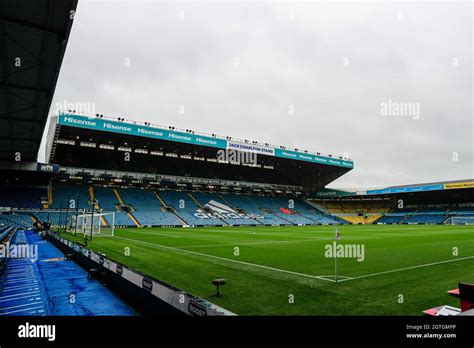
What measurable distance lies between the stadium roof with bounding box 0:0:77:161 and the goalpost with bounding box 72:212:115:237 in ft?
33.8

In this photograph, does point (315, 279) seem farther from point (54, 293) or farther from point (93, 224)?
point (93, 224)

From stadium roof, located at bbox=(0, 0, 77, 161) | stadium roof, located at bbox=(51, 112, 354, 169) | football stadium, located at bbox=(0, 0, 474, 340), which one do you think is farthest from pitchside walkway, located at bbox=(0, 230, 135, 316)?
stadium roof, located at bbox=(51, 112, 354, 169)

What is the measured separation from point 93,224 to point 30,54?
88.2 feet

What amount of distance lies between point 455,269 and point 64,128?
50.0 meters

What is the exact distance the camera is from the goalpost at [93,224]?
101 feet

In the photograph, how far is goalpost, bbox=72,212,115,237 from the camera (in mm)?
30714

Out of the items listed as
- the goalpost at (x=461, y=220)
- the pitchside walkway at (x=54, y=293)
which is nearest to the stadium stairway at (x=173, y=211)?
the pitchside walkway at (x=54, y=293)

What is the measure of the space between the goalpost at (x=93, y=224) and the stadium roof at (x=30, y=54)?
10.3 meters

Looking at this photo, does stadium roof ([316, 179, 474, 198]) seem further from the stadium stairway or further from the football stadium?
the stadium stairway

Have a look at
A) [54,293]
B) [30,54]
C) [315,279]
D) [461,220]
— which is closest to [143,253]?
[54,293]

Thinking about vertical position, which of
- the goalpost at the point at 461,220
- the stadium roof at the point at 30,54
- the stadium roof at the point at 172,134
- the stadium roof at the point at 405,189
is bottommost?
the goalpost at the point at 461,220

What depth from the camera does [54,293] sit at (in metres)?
9.17

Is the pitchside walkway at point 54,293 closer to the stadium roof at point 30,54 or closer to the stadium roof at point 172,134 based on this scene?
the stadium roof at point 30,54
